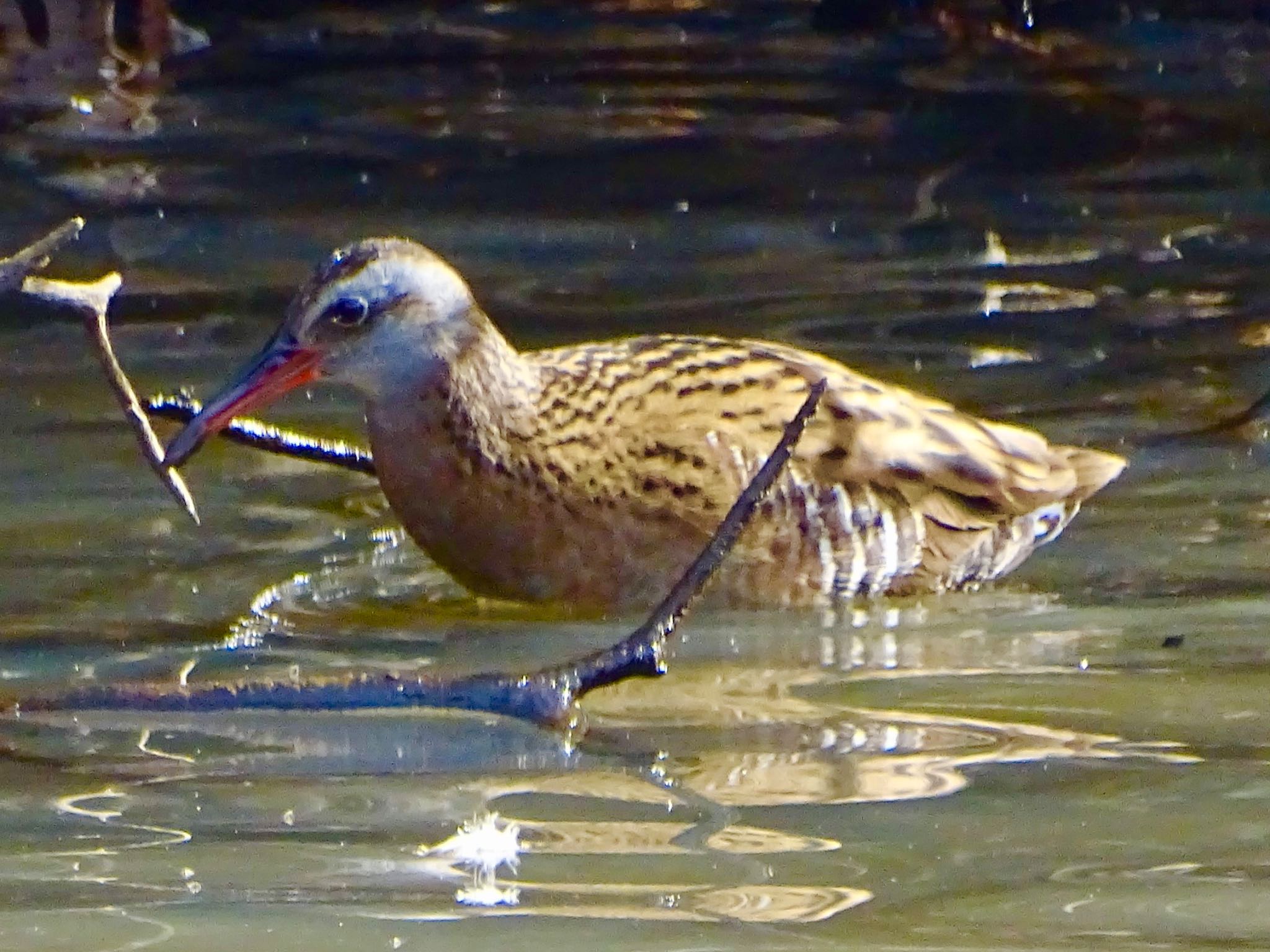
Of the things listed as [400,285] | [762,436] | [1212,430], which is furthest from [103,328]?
[1212,430]

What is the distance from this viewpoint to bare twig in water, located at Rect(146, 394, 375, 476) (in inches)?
272

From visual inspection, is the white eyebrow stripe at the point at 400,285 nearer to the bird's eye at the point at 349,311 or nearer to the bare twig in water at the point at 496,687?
the bird's eye at the point at 349,311

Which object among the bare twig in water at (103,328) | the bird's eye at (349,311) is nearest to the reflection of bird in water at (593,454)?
the bird's eye at (349,311)

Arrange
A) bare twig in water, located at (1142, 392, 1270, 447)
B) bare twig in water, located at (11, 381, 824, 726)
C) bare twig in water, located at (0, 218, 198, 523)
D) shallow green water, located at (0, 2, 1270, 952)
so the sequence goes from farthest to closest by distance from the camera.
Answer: bare twig in water, located at (1142, 392, 1270, 447) → bare twig in water, located at (0, 218, 198, 523) → bare twig in water, located at (11, 381, 824, 726) → shallow green water, located at (0, 2, 1270, 952)

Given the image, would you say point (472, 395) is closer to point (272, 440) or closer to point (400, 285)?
point (400, 285)

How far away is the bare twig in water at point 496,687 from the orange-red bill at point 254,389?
4.08ft

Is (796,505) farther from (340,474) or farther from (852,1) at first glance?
(852,1)

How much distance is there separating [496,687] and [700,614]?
1696mm

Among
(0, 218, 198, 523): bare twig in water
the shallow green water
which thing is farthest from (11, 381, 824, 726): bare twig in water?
(0, 218, 198, 523): bare twig in water

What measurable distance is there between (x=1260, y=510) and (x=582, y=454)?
186 cm

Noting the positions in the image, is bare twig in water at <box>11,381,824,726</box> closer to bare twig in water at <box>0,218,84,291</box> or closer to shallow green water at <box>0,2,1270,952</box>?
shallow green water at <box>0,2,1270,952</box>

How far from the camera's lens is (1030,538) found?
7418mm

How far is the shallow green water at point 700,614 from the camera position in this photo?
15.0 feet

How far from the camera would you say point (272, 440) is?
712 cm
